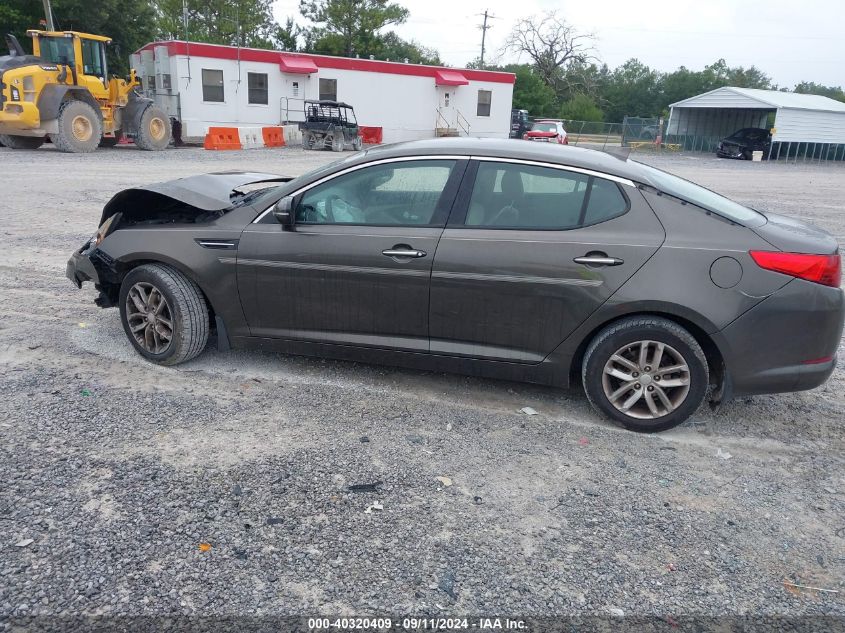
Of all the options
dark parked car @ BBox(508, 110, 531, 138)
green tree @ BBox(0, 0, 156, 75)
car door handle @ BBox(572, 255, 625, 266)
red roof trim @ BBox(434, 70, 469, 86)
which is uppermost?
green tree @ BBox(0, 0, 156, 75)

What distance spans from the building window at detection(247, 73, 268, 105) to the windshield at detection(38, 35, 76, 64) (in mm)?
11223

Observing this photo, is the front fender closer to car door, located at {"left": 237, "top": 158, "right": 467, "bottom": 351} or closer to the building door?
car door, located at {"left": 237, "top": 158, "right": 467, "bottom": 351}

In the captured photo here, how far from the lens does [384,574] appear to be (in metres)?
2.76

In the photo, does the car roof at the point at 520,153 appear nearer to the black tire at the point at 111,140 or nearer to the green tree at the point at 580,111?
the black tire at the point at 111,140

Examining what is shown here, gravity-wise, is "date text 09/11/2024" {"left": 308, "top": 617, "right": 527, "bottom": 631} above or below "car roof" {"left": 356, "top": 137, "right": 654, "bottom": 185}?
below

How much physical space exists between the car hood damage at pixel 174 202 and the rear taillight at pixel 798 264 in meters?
3.33

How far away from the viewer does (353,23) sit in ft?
165

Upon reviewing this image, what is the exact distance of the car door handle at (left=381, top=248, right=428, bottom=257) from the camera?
4.06 meters

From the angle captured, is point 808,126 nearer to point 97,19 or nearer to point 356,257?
point 97,19

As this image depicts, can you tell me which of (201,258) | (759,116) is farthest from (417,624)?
(759,116)

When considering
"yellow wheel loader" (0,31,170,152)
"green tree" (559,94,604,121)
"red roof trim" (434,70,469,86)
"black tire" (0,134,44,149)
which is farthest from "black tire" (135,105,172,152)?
"green tree" (559,94,604,121)

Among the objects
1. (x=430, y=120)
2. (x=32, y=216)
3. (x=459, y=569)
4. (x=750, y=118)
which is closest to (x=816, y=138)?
(x=750, y=118)

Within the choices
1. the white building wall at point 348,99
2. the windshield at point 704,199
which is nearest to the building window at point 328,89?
the white building wall at point 348,99

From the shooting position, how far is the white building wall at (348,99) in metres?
27.3
